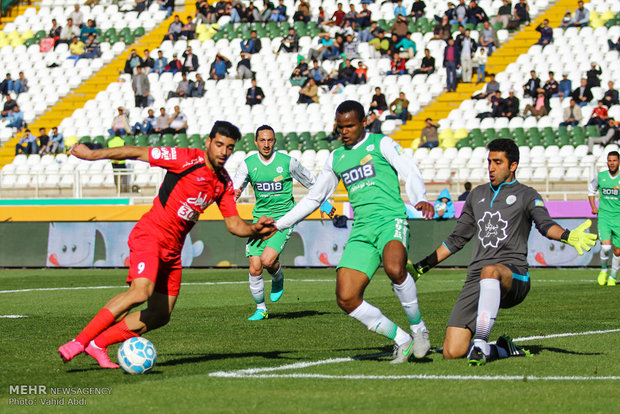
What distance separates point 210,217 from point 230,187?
17.6 m

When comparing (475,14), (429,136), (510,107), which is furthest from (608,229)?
(475,14)

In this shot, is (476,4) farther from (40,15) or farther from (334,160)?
(334,160)

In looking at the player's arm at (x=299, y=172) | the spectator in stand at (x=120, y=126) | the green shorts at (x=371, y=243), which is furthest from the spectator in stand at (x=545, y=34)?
the green shorts at (x=371, y=243)

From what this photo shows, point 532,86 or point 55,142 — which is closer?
point 532,86

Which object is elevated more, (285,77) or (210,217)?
(285,77)

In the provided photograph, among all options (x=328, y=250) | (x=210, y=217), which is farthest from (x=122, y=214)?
(x=328, y=250)

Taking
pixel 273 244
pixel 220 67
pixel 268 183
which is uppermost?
pixel 220 67

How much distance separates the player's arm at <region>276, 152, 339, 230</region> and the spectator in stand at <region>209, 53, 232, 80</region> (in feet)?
95.1

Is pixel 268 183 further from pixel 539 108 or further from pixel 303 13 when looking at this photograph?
pixel 303 13

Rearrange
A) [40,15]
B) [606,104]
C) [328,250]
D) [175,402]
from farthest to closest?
[40,15] < [606,104] < [328,250] < [175,402]

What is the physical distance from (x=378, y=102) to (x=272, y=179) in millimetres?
19302

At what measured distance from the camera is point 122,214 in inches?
1077

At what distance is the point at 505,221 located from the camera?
366 inches

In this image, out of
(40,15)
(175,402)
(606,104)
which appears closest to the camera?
(175,402)
